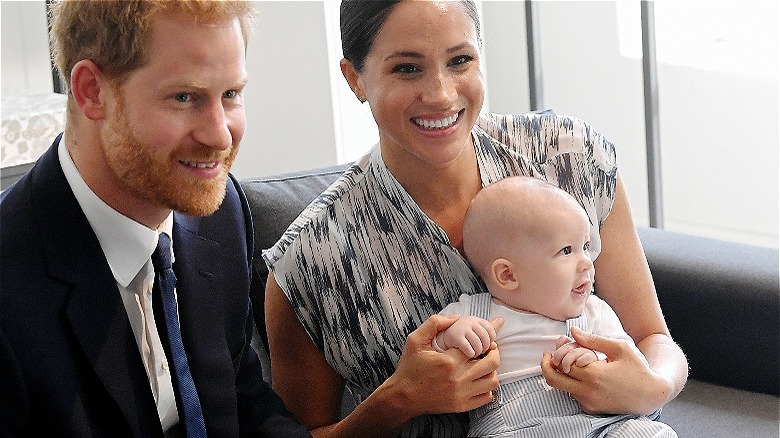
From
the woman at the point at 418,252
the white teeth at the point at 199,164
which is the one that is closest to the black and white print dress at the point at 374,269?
the woman at the point at 418,252

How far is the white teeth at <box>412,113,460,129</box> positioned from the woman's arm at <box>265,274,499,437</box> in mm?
330

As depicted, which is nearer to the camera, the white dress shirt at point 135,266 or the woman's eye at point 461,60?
the white dress shirt at point 135,266

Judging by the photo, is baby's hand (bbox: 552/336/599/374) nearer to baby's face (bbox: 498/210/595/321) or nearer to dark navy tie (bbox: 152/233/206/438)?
baby's face (bbox: 498/210/595/321)

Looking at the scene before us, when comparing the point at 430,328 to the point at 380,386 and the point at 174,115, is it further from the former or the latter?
the point at 174,115

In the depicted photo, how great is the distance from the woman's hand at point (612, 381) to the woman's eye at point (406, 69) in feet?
1.75

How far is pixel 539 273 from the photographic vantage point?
2.12 meters

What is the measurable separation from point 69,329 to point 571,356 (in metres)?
0.82

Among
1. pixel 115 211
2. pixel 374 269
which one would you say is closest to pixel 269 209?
pixel 374 269

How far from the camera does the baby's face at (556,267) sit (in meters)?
2.12

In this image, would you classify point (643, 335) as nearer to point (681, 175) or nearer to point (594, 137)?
point (594, 137)

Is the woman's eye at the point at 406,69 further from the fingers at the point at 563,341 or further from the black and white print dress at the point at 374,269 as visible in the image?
the fingers at the point at 563,341

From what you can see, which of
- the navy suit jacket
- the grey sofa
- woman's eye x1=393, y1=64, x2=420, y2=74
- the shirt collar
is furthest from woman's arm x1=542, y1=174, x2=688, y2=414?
the shirt collar

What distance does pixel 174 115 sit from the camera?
5.76 feet

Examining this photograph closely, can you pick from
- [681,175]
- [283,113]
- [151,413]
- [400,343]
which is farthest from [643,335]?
[681,175]
